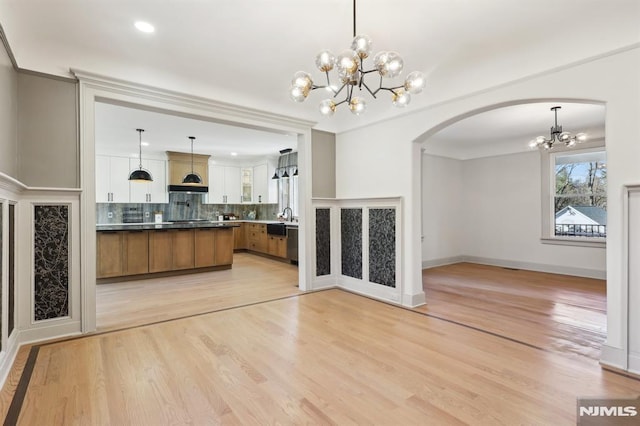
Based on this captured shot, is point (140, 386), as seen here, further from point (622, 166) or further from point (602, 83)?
point (602, 83)

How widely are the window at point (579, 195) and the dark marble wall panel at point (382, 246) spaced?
416cm

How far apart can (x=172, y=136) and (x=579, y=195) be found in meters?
8.02

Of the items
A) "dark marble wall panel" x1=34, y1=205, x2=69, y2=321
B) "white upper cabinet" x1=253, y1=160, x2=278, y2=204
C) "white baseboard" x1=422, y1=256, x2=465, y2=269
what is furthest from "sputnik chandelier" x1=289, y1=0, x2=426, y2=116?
"white upper cabinet" x1=253, y1=160, x2=278, y2=204

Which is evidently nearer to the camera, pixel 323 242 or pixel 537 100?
pixel 537 100

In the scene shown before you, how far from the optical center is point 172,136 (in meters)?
6.48

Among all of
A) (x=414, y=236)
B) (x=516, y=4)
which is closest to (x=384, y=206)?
(x=414, y=236)

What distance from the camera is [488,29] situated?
2.59 meters

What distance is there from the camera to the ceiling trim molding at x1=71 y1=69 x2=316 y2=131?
3141mm

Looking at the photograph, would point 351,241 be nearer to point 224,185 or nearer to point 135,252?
point 135,252

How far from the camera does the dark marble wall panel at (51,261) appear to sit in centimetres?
292

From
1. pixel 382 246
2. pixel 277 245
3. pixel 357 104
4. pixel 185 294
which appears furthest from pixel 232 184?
pixel 357 104

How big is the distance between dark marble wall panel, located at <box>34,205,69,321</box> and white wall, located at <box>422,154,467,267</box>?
19.9 ft

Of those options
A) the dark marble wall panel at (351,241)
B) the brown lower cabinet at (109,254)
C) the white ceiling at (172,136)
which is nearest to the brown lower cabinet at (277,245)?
the white ceiling at (172,136)

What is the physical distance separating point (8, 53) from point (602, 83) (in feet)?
15.7
